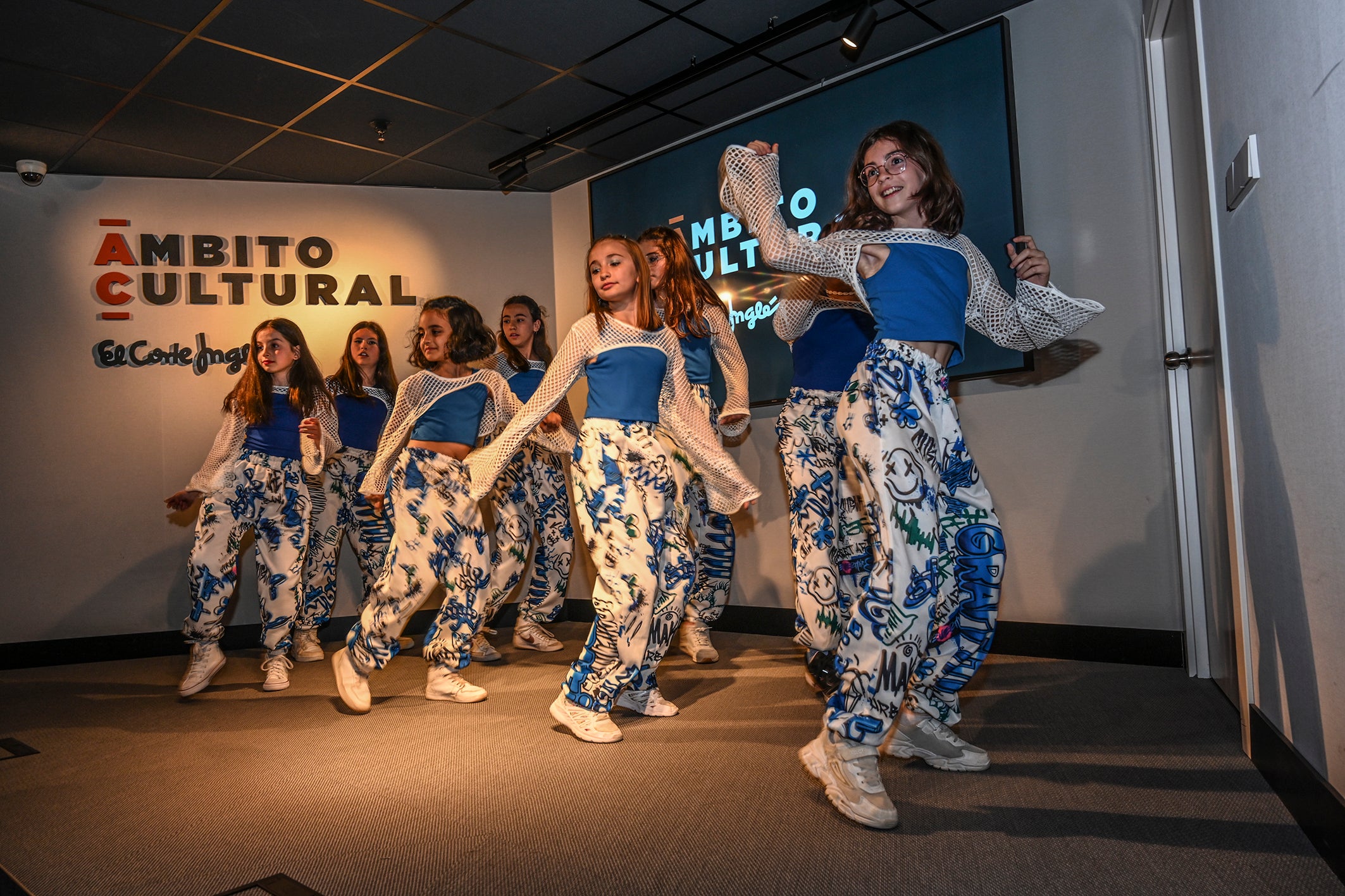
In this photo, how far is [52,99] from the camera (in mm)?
4242

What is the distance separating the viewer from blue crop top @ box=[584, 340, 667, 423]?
276 cm

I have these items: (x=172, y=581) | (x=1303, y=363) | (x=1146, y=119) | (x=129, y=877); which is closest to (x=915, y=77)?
(x=1146, y=119)

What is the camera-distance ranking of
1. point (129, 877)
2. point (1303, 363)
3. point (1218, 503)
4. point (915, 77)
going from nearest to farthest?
1. point (1303, 363)
2. point (129, 877)
3. point (1218, 503)
4. point (915, 77)

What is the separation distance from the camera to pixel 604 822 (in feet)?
6.48

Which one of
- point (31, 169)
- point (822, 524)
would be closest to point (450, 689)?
point (822, 524)

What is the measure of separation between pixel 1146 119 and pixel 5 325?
18.8 ft

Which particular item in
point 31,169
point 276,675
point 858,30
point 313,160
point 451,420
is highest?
point 313,160

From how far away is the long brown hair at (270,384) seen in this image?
3996 mm

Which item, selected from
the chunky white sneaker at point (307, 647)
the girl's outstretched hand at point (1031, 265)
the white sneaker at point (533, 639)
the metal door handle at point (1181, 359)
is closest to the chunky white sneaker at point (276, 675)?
the chunky white sneaker at point (307, 647)

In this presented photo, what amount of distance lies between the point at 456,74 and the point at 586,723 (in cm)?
316

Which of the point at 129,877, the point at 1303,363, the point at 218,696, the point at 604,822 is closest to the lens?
the point at 1303,363

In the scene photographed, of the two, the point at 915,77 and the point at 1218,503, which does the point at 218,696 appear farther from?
the point at 915,77

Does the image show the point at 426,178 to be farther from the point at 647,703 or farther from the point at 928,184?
the point at 928,184

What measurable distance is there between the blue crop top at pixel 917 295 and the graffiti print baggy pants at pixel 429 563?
1.74 metres
